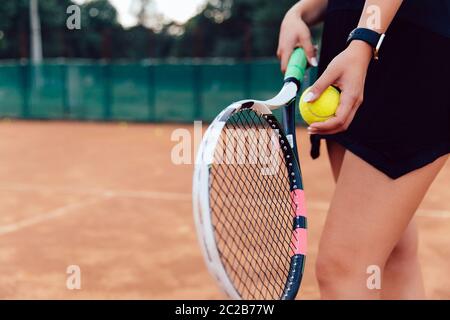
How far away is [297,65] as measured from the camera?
5.21 ft

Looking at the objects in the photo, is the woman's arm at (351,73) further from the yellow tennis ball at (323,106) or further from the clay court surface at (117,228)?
the clay court surface at (117,228)

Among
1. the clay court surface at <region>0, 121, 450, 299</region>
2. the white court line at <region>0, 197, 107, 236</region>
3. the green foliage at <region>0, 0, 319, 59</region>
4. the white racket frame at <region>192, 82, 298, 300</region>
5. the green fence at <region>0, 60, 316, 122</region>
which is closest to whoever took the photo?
A: the white racket frame at <region>192, 82, 298, 300</region>

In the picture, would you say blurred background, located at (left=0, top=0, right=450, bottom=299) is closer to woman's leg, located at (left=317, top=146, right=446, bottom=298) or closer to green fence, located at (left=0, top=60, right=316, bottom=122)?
green fence, located at (left=0, top=60, right=316, bottom=122)

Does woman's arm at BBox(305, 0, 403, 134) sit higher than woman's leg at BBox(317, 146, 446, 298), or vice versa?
woman's arm at BBox(305, 0, 403, 134)

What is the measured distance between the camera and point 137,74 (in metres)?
12.7

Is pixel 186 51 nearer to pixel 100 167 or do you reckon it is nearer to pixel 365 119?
pixel 100 167

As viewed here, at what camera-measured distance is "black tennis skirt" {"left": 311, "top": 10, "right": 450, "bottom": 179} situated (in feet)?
4.50

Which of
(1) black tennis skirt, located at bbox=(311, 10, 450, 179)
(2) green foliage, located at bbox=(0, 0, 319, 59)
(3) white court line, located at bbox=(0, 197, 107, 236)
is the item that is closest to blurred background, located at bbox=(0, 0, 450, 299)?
(3) white court line, located at bbox=(0, 197, 107, 236)

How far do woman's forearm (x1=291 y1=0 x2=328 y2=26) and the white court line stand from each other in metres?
2.73

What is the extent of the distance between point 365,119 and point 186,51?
22.8 meters

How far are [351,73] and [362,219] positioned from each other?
1.09 ft

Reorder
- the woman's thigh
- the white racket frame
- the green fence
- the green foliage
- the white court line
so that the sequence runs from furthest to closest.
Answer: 1. the green foliage
2. the green fence
3. the white court line
4. the woman's thigh
5. the white racket frame

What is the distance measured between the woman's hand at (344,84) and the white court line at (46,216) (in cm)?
304
